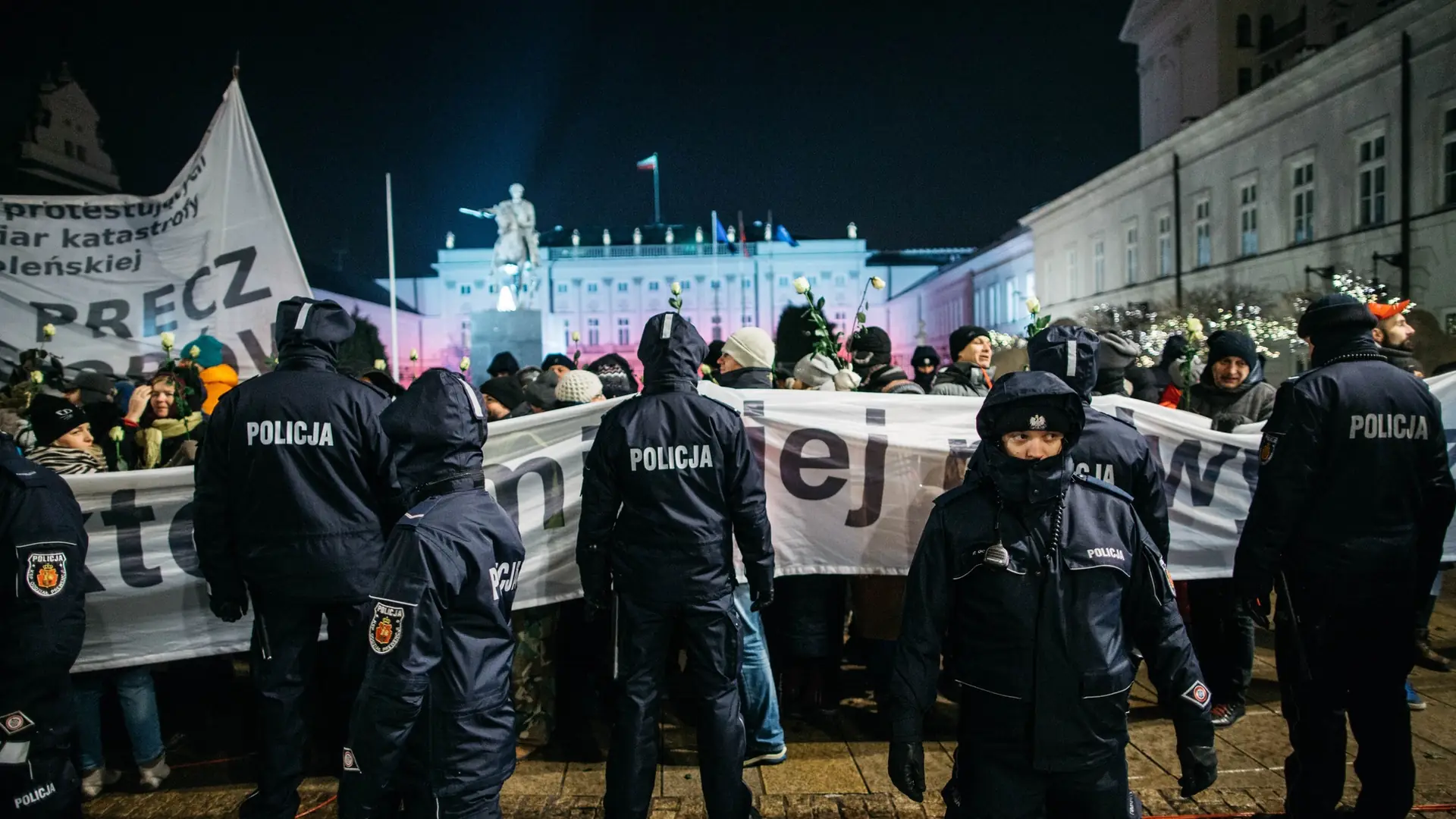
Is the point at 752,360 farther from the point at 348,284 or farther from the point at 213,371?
the point at 348,284

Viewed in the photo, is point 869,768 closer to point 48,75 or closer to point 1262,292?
point 1262,292

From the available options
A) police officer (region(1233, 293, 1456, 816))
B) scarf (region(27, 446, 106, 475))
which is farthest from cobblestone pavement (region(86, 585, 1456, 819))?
scarf (region(27, 446, 106, 475))

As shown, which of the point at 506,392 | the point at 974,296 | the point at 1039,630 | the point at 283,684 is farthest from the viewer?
the point at 974,296

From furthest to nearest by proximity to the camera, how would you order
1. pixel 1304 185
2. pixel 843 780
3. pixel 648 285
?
pixel 648 285
pixel 1304 185
pixel 843 780

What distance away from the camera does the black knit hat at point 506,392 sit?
6.34 m

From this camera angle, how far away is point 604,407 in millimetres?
4871

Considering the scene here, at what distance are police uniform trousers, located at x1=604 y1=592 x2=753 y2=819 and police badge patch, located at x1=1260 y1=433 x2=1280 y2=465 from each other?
2153 mm

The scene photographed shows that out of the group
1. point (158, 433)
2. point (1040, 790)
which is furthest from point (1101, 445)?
point (158, 433)

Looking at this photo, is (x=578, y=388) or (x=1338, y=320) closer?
(x=1338, y=320)

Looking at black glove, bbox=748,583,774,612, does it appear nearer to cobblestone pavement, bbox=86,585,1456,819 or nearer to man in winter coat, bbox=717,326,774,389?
cobblestone pavement, bbox=86,585,1456,819

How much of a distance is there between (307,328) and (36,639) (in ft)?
4.65

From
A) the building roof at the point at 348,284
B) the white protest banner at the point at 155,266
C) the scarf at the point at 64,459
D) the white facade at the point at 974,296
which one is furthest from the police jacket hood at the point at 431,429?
the building roof at the point at 348,284

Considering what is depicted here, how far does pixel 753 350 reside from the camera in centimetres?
500

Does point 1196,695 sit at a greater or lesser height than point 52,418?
lesser
